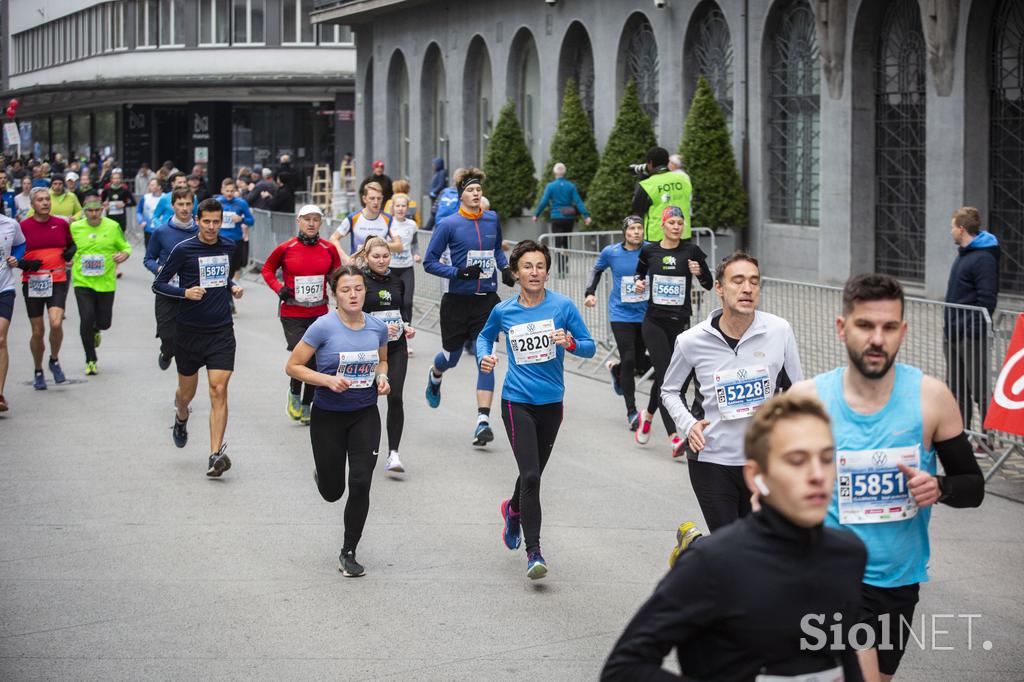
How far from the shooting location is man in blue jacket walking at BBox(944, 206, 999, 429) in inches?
445

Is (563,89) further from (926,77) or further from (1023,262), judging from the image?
(1023,262)

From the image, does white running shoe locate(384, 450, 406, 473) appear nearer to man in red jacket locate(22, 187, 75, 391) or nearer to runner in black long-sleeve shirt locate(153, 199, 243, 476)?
runner in black long-sleeve shirt locate(153, 199, 243, 476)

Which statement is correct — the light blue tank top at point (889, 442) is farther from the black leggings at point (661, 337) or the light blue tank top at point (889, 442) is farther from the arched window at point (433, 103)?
the arched window at point (433, 103)

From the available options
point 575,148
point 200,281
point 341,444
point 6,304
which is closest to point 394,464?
→ point 200,281

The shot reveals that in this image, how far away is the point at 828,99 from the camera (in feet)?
74.2

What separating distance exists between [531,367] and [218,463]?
324 cm

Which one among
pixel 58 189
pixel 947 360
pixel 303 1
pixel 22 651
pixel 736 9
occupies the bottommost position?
pixel 22 651

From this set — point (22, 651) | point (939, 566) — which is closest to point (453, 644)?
point (22, 651)

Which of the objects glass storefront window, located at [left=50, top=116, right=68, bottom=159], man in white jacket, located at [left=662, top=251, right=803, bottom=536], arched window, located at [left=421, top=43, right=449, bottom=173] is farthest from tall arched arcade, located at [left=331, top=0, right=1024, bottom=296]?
glass storefront window, located at [left=50, top=116, right=68, bottom=159]

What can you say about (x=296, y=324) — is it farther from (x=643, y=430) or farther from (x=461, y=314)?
(x=643, y=430)

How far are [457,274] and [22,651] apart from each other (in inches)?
268

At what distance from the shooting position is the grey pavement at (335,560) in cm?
699

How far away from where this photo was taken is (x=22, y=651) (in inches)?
279

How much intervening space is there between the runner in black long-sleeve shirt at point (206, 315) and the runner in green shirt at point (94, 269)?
15.1 feet
